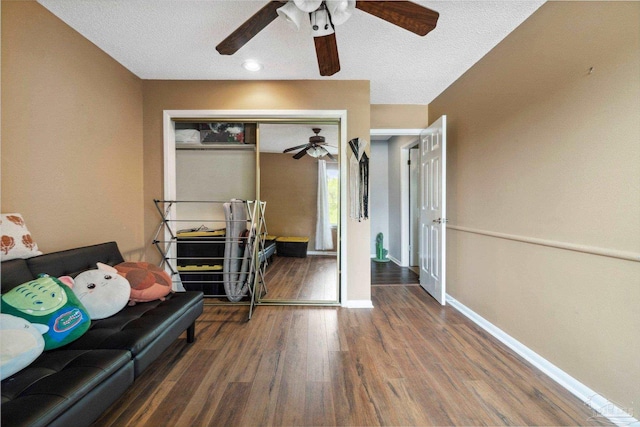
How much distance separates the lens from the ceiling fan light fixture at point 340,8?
1.39 m

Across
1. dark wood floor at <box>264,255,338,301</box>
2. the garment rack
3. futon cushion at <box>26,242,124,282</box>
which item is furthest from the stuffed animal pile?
dark wood floor at <box>264,255,338,301</box>

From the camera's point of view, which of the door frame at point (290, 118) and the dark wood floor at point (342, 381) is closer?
the dark wood floor at point (342, 381)

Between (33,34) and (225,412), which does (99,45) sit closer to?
(33,34)

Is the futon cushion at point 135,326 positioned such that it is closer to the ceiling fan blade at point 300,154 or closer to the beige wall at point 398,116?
the ceiling fan blade at point 300,154

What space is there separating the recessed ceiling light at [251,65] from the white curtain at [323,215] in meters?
1.19

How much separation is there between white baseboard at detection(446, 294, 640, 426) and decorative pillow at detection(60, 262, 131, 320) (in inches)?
112

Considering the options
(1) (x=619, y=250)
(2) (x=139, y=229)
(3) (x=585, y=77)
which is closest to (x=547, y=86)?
(3) (x=585, y=77)

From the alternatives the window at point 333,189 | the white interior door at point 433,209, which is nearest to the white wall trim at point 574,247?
the white interior door at point 433,209

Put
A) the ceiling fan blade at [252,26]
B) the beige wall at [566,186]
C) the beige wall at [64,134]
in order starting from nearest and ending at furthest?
the beige wall at [566,186]
the ceiling fan blade at [252,26]
the beige wall at [64,134]

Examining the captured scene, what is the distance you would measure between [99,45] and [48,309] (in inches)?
88.6

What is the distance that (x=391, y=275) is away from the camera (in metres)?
4.08

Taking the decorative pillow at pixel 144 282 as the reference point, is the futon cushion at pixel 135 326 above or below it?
below

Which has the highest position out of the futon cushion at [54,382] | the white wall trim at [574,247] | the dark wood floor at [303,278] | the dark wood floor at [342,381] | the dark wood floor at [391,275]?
the white wall trim at [574,247]

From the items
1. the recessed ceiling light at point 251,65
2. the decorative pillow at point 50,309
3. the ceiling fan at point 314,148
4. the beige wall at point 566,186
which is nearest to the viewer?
the decorative pillow at point 50,309
